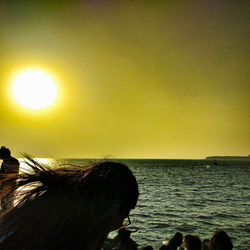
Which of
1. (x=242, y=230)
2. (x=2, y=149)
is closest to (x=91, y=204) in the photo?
(x=2, y=149)

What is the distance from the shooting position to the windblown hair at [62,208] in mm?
1114

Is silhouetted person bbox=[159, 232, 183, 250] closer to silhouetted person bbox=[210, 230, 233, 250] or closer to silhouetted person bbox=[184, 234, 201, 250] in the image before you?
silhouetted person bbox=[184, 234, 201, 250]

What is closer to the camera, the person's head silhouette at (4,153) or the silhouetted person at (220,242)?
the person's head silhouette at (4,153)

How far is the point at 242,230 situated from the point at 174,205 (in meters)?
10.7

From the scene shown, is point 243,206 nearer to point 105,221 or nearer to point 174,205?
point 174,205

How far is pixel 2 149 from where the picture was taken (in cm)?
567

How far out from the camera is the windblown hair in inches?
43.9

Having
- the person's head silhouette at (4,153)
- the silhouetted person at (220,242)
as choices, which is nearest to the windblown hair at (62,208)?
the person's head silhouette at (4,153)

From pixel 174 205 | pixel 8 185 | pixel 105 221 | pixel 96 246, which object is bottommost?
pixel 174 205

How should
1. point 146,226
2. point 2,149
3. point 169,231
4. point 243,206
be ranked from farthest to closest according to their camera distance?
point 243,206
point 146,226
point 169,231
point 2,149

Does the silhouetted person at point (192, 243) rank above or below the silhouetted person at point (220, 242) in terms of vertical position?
below

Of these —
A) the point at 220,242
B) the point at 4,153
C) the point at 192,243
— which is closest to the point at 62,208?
the point at 4,153

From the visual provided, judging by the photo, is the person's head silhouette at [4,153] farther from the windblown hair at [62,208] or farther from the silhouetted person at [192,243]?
the silhouetted person at [192,243]

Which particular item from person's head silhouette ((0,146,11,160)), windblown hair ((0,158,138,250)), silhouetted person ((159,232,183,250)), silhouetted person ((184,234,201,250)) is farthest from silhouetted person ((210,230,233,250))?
windblown hair ((0,158,138,250))
